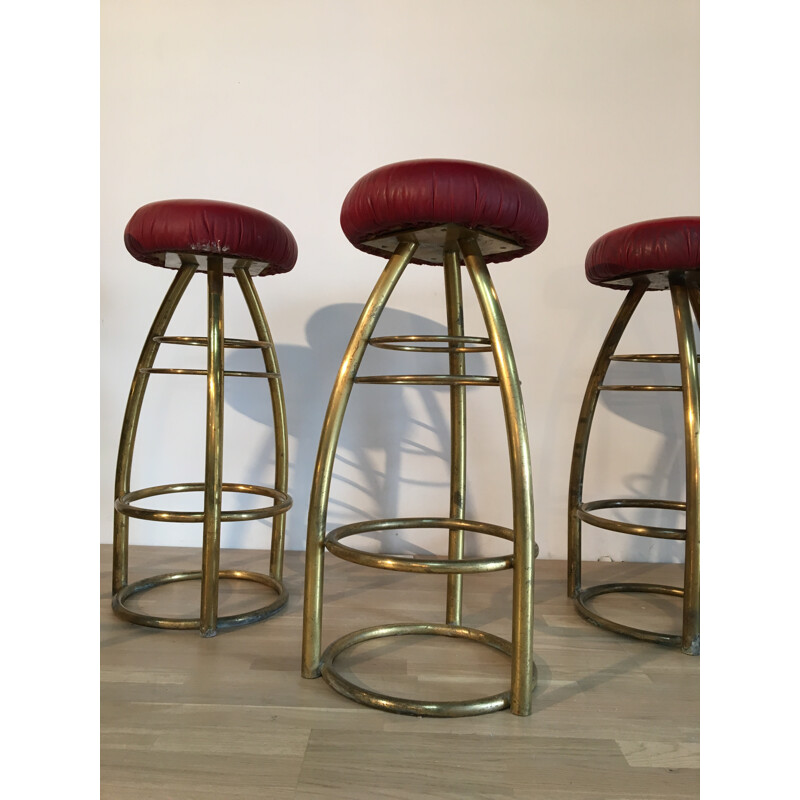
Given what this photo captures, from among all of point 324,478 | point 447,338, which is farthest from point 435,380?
point 324,478

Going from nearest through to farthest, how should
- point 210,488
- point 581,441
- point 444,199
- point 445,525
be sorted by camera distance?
point 444,199 → point 445,525 → point 210,488 → point 581,441

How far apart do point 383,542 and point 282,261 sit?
3.06 ft

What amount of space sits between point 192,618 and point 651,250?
1.21m

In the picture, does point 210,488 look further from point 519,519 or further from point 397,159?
point 397,159

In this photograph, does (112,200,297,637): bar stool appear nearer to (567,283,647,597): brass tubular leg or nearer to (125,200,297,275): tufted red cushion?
(125,200,297,275): tufted red cushion

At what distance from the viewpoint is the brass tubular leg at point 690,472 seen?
119 centimetres

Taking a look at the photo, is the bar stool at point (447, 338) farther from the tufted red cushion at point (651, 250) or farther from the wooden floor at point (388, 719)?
the tufted red cushion at point (651, 250)

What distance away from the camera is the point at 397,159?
1.82 metres

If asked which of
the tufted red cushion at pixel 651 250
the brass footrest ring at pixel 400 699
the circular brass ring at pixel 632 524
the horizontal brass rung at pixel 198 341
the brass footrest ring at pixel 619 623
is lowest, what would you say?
the brass footrest ring at pixel 619 623

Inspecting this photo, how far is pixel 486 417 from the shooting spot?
6.03ft

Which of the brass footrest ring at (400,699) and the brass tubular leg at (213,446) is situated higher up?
the brass tubular leg at (213,446)

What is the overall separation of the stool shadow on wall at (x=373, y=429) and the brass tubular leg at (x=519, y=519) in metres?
0.87

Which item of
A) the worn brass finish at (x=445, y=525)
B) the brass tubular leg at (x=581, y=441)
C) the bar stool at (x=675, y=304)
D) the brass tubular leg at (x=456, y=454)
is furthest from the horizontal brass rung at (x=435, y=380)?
the brass tubular leg at (x=581, y=441)
